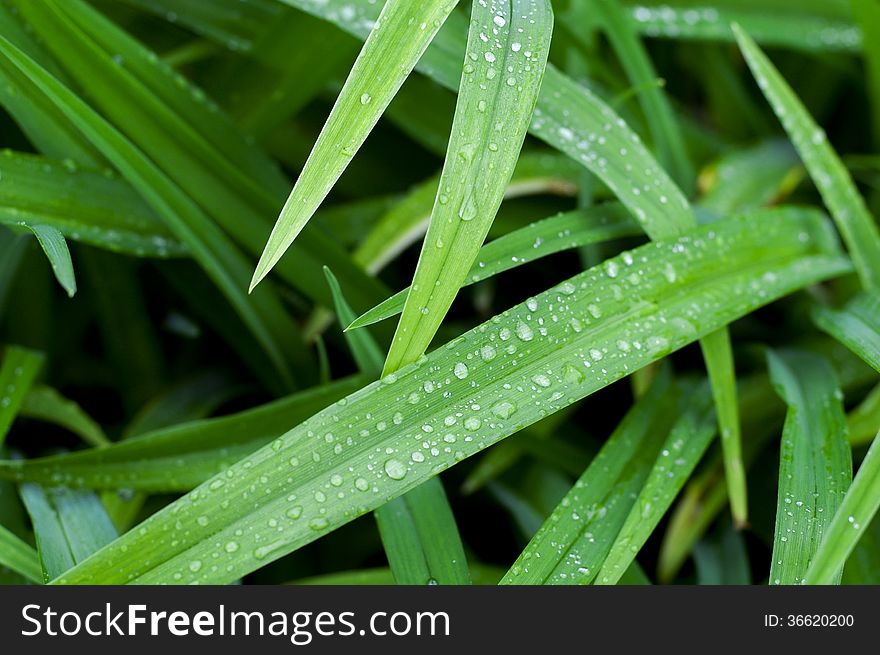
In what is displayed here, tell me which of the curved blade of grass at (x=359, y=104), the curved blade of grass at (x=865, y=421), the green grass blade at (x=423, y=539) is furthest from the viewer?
the curved blade of grass at (x=865, y=421)

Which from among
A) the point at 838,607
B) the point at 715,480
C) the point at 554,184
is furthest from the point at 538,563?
the point at 554,184

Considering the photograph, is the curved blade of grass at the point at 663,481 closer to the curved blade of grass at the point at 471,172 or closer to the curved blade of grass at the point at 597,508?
the curved blade of grass at the point at 597,508

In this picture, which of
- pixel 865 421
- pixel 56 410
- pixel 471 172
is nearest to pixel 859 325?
pixel 865 421

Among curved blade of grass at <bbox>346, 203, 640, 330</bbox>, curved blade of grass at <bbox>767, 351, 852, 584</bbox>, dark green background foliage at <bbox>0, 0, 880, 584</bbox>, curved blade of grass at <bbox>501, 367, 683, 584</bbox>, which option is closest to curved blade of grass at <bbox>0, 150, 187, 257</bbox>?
dark green background foliage at <bbox>0, 0, 880, 584</bbox>

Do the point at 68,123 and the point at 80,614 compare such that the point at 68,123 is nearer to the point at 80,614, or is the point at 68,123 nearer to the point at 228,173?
the point at 228,173

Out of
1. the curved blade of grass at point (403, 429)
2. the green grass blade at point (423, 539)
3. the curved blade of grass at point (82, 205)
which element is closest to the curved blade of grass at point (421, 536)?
the green grass blade at point (423, 539)

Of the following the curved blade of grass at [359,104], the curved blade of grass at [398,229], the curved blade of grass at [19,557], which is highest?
the curved blade of grass at [398,229]
